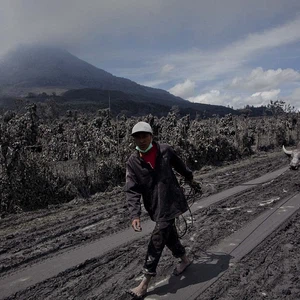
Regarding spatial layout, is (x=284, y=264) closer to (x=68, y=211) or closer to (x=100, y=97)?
(x=68, y=211)

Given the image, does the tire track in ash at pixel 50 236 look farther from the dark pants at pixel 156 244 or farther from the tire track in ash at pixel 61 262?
the dark pants at pixel 156 244

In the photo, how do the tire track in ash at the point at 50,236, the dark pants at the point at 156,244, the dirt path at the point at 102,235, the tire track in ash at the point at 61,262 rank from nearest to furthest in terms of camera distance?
the dark pants at the point at 156,244
the dirt path at the point at 102,235
the tire track in ash at the point at 61,262
the tire track in ash at the point at 50,236

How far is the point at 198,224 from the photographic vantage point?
23.4ft

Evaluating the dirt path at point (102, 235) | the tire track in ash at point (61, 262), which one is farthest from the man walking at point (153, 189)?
the tire track in ash at point (61, 262)

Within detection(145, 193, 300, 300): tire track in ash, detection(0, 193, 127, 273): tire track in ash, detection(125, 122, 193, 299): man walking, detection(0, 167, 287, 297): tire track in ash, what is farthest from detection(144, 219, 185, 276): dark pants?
detection(0, 193, 127, 273): tire track in ash

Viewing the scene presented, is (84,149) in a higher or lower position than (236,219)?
higher

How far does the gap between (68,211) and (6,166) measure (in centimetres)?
259

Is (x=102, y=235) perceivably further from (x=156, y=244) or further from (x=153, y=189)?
(x=153, y=189)

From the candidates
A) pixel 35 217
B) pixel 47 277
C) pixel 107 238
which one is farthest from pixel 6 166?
pixel 47 277

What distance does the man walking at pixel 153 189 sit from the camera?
4211 millimetres

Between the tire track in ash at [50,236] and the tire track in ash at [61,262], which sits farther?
the tire track in ash at [50,236]

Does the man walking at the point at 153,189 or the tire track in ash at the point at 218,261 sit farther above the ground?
the man walking at the point at 153,189

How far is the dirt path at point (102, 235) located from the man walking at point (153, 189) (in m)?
0.62

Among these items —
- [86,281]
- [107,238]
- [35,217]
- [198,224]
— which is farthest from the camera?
[35,217]
